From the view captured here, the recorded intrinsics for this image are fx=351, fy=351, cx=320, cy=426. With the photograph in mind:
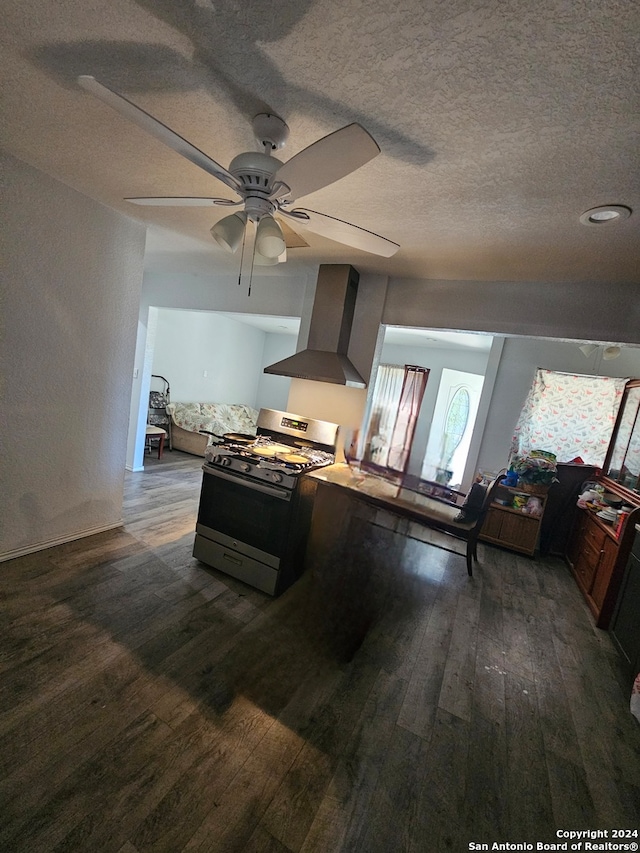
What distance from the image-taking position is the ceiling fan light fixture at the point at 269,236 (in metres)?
1.31

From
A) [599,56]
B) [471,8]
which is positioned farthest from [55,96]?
[599,56]

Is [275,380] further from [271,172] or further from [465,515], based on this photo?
[271,172]

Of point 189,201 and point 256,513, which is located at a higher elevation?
point 189,201

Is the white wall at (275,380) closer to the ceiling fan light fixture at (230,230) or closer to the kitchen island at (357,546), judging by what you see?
the kitchen island at (357,546)

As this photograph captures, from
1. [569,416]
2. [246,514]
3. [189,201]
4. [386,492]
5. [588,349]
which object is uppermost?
[588,349]

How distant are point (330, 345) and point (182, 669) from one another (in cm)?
222

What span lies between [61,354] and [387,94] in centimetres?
232

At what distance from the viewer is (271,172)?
1.17 metres

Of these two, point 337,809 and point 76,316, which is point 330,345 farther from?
point 337,809

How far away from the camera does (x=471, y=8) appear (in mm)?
772

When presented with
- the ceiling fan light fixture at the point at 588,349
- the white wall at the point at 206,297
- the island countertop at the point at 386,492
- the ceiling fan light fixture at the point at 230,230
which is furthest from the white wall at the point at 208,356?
the ceiling fan light fixture at the point at 588,349

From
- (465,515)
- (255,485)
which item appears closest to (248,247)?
Answer: (255,485)

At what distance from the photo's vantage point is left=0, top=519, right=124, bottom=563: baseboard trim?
221cm

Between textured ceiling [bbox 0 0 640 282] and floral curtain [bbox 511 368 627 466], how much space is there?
2634mm
